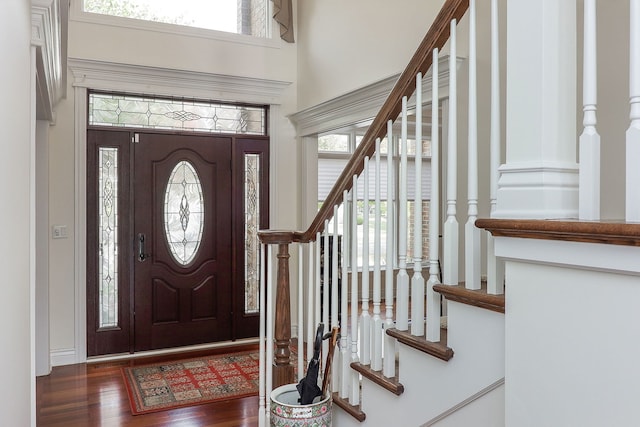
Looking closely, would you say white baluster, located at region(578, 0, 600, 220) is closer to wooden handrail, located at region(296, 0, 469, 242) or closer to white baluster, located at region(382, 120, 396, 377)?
wooden handrail, located at region(296, 0, 469, 242)

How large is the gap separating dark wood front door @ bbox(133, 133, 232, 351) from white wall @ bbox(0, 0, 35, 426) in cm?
259

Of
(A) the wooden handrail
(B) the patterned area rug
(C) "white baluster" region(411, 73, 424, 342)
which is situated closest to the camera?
(A) the wooden handrail

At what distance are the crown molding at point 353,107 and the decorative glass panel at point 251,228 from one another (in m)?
0.59

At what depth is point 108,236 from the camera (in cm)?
440

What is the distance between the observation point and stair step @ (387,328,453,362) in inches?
57.5

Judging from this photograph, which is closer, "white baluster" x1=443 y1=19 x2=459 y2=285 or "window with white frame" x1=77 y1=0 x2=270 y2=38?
"white baluster" x1=443 y1=19 x2=459 y2=285

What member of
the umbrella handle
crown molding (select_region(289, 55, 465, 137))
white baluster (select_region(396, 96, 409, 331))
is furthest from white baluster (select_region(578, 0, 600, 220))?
crown molding (select_region(289, 55, 465, 137))

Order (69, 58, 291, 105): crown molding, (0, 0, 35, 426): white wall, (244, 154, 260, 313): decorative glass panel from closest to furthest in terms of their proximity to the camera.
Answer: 1. (0, 0, 35, 426): white wall
2. (69, 58, 291, 105): crown molding
3. (244, 154, 260, 313): decorative glass panel

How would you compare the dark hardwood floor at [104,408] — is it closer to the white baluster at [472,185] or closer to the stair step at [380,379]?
the stair step at [380,379]

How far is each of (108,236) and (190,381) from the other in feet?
4.94

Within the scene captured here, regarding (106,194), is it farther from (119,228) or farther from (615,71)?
(615,71)

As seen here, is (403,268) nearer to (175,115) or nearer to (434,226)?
(434,226)

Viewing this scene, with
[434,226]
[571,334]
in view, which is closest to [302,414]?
[434,226]

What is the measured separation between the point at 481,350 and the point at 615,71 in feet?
4.46
